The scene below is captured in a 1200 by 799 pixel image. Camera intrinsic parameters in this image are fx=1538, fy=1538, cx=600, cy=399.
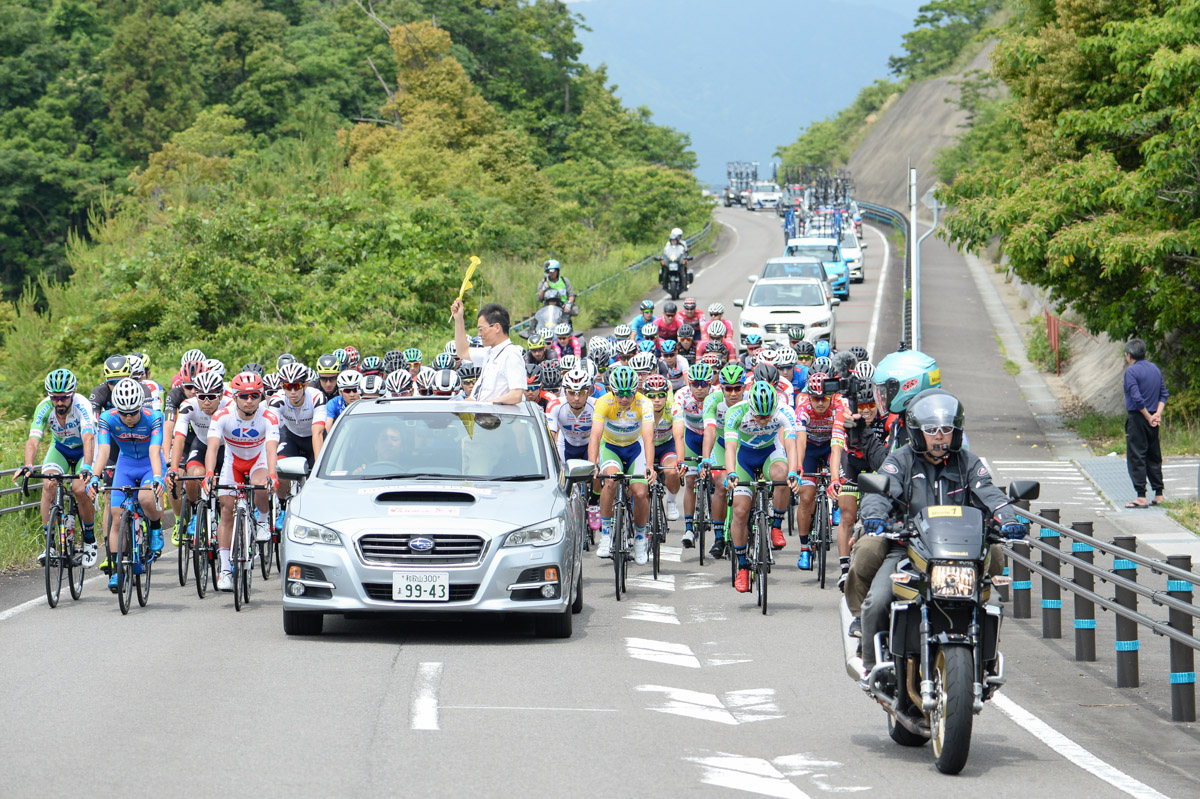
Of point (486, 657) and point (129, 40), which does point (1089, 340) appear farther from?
point (129, 40)

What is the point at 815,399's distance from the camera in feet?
48.9

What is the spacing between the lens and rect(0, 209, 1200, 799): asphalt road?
24.3 feet

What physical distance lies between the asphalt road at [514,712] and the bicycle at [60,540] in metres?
0.25

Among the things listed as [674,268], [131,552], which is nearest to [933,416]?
[131,552]

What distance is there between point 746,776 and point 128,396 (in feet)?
24.4

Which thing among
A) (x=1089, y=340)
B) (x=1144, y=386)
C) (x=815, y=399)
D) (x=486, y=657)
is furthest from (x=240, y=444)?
(x=1089, y=340)

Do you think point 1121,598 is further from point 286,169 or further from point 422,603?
point 286,169

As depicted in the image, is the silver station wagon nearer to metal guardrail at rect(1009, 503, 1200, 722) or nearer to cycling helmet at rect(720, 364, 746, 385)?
cycling helmet at rect(720, 364, 746, 385)

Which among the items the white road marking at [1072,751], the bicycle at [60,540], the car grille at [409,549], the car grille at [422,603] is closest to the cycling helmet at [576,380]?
the car grille at [409,549]

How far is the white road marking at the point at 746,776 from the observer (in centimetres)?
726

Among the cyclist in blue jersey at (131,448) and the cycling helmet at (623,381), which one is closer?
the cyclist in blue jersey at (131,448)

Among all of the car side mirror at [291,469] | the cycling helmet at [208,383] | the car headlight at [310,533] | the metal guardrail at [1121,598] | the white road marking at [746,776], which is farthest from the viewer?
the cycling helmet at [208,383]

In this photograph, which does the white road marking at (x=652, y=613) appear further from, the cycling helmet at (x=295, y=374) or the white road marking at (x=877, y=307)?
the white road marking at (x=877, y=307)

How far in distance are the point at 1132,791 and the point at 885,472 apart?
198 centimetres
